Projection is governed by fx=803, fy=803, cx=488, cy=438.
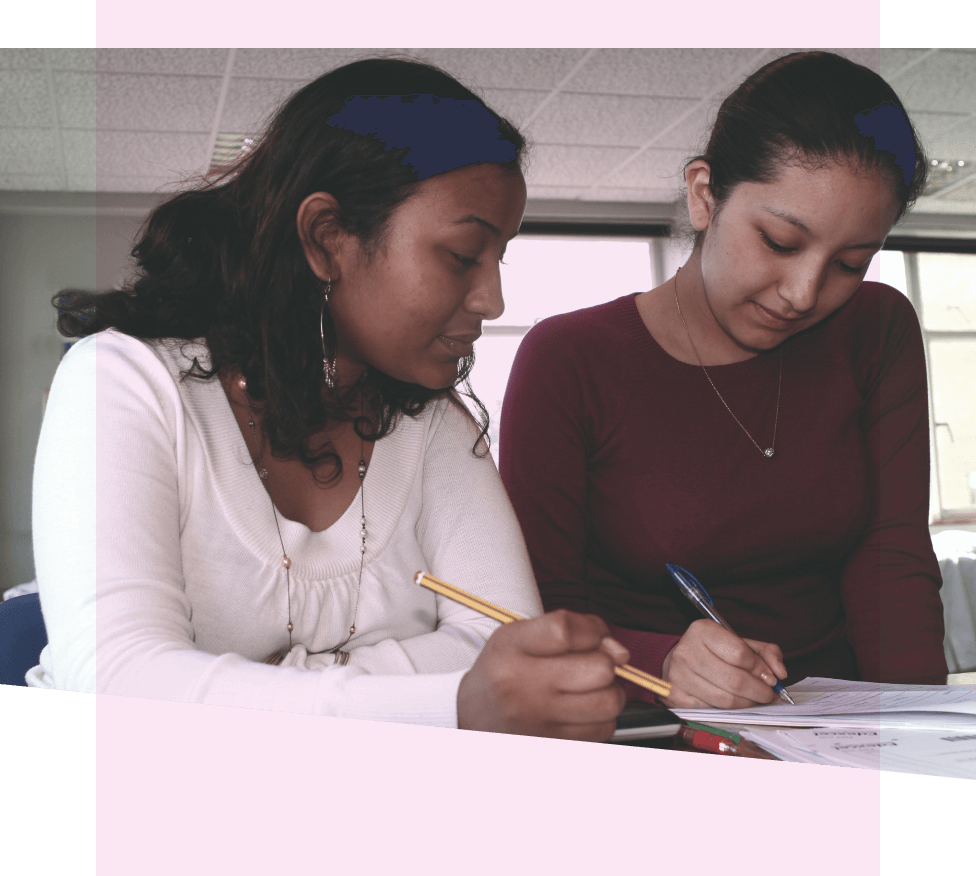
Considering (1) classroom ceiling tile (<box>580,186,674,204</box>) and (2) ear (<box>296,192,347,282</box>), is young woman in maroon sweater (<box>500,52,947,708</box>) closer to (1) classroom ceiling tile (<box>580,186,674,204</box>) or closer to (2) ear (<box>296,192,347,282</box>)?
(1) classroom ceiling tile (<box>580,186,674,204</box>)

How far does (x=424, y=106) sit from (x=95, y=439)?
1.05 ft

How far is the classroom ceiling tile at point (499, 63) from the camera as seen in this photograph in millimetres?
630

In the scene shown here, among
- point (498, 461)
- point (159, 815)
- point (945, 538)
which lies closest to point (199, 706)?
point (159, 815)

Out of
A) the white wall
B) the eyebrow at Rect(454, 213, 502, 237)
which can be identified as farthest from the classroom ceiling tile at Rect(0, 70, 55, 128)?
the eyebrow at Rect(454, 213, 502, 237)

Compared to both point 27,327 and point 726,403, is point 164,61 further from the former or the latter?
point 726,403

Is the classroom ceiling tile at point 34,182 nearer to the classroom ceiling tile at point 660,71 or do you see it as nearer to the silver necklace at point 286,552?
the silver necklace at point 286,552

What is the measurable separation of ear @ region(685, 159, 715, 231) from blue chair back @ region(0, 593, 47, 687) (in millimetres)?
604

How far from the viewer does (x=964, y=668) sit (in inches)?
30.1

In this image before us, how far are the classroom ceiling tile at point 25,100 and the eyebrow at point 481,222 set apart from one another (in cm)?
54

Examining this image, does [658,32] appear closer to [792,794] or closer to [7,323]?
[792,794]

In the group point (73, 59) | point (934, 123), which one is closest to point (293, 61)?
point (73, 59)

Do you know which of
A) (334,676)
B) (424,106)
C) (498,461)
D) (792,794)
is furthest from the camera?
(498,461)

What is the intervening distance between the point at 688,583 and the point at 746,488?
10cm

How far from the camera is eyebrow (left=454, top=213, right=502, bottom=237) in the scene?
0.56m
